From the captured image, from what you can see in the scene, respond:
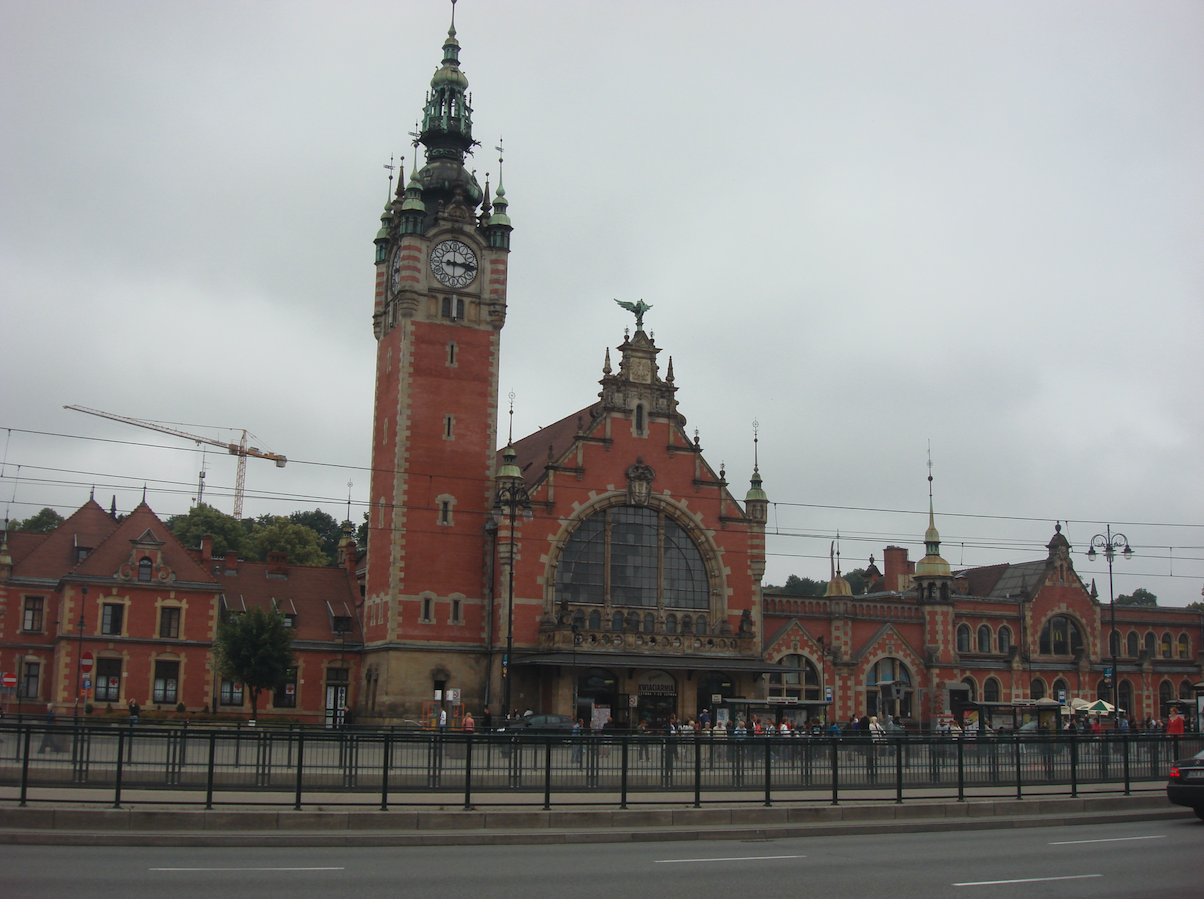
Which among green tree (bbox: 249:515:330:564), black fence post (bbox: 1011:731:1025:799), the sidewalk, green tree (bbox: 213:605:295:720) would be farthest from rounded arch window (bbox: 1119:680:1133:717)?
green tree (bbox: 249:515:330:564)

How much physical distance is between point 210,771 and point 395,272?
43552 mm

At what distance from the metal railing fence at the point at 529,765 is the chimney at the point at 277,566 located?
45.9m

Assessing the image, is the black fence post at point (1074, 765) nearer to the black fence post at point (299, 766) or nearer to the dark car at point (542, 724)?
the black fence post at point (299, 766)

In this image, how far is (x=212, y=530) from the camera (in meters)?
102

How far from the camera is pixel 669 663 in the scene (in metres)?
54.5

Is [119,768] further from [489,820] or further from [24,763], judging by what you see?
[489,820]

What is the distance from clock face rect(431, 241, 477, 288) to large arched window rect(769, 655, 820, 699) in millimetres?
25665

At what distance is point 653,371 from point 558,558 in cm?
1117

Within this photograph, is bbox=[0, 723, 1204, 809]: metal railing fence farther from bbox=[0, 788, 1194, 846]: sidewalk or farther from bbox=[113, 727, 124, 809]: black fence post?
bbox=[0, 788, 1194, 846]: sidewalk

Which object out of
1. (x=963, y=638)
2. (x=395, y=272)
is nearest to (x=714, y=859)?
(x=395, y=272)

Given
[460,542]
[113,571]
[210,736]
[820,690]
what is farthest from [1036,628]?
[210,736]

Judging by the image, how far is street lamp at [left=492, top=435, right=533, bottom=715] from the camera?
165ft

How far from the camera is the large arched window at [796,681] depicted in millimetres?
60906

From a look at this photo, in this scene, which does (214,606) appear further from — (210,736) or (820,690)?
(210,736)
